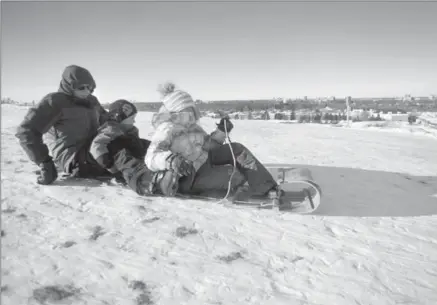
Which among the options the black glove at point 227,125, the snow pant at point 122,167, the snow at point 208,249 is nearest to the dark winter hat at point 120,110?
the snow pant at point 122,167

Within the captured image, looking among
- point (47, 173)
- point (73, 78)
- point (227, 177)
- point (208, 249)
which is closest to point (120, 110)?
point (73, 78)

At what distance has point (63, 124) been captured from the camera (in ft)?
10.7

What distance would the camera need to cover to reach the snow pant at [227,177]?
2.77 meters

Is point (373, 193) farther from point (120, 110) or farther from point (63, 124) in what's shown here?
point (63, 124)

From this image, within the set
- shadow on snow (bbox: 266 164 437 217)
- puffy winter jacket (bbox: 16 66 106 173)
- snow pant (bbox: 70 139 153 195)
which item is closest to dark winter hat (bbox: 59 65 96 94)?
puffy winter jacket (bbox: 16 66 106 173)

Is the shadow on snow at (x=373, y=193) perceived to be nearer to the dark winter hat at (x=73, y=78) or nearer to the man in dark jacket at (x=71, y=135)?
the man in dark jacket at (x=71, y=135)

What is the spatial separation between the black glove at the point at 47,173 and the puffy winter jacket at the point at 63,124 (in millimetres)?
67

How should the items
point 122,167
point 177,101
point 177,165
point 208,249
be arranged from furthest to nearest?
point 122,167
point 177,101
point 177,165
point 208,249

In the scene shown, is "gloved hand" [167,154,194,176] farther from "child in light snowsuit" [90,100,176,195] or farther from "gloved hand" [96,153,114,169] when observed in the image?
"gloved hand" [96,153,114,169]

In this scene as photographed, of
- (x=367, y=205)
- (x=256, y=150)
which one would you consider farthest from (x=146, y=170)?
(x=256, y=150)

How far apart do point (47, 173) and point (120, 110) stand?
3.59 feet

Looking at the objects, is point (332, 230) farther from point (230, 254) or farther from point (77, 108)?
point (77, 108)

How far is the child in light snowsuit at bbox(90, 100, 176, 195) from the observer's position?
110 inches

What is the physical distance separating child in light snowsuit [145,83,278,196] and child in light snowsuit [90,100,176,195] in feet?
0.56
